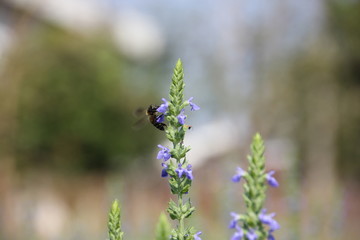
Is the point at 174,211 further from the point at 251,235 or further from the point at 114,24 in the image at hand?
the point at 114,24

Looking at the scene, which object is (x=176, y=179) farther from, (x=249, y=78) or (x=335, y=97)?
(x=335, y=97)

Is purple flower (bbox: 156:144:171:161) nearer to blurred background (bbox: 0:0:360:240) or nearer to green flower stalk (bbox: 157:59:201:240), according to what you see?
green flower stalk (bbox: 157:59:201:240)

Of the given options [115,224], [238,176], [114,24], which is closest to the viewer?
[238,176]

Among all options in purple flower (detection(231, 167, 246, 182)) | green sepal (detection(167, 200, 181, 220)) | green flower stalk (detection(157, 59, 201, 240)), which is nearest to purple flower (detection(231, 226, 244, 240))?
purple flower (detection(231, 167, 246, 182))

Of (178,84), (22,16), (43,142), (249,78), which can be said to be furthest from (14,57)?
(43,142)

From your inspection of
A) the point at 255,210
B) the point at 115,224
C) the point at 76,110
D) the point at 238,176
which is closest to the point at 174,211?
the point at 115,224

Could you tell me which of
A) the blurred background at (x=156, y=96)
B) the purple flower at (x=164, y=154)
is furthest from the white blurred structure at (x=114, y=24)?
the purple flower at (x=164, y=154)
